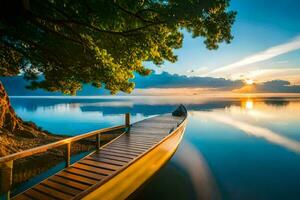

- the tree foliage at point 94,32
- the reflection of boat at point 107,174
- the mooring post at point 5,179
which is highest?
the tree foliage at point 94,32

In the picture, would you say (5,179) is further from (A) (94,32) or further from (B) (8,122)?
(B) (8,122)

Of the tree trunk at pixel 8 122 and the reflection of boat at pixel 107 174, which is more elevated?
the tree trunk at pixel 8 122

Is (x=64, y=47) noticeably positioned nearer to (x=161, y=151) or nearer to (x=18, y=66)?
(x=18, y=66)

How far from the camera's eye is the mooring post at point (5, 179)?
5.00m

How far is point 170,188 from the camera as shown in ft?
38.1

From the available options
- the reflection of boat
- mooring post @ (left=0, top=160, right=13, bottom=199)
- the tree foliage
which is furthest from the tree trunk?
mooring post @ (left=0, top=160, right=13, bottom=199)

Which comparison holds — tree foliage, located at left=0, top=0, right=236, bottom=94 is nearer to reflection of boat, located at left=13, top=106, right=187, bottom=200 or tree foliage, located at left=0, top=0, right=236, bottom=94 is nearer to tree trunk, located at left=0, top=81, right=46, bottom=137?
reflection of boat, located at left=13, top=106, right=187, bottom=200

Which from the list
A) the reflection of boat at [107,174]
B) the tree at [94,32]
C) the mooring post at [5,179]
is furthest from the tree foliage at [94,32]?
the mooring post at [5,179]

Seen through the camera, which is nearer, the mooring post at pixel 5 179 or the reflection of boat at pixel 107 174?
the mooring post at pixel 5 179

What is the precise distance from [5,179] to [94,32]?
7.48 metres

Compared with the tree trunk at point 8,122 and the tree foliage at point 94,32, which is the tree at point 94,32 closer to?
the tree foliage at point 94,32

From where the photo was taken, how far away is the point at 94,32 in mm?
10555

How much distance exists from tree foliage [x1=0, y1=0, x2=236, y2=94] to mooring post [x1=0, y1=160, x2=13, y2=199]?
486 centimetres

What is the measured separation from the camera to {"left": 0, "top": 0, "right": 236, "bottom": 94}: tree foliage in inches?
301
